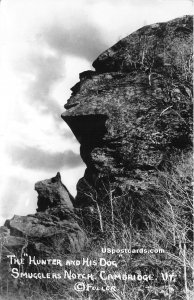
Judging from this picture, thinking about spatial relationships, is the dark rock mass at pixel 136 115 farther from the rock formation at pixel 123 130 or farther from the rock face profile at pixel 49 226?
the rock face profile at pixel 49 226

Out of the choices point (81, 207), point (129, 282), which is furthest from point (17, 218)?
point (129, 282)

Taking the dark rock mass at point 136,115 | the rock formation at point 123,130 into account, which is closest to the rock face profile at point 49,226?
the rock formation at point 123,130

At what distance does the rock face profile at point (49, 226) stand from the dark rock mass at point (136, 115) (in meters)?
1.95

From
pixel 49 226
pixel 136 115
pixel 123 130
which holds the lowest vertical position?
pixel 49 226

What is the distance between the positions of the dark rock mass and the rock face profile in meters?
1.95

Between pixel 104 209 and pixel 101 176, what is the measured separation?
289cm

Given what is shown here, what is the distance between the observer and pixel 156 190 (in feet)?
99.8

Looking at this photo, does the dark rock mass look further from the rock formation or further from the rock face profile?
the rock face profile

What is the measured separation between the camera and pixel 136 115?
32.2 metres

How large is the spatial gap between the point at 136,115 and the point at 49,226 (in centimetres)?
1147

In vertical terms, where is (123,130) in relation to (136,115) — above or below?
below

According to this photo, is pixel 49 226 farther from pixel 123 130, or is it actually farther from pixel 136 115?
pixel 136 115

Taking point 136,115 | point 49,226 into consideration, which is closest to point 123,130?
point 136,115

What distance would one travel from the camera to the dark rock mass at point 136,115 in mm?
31672
